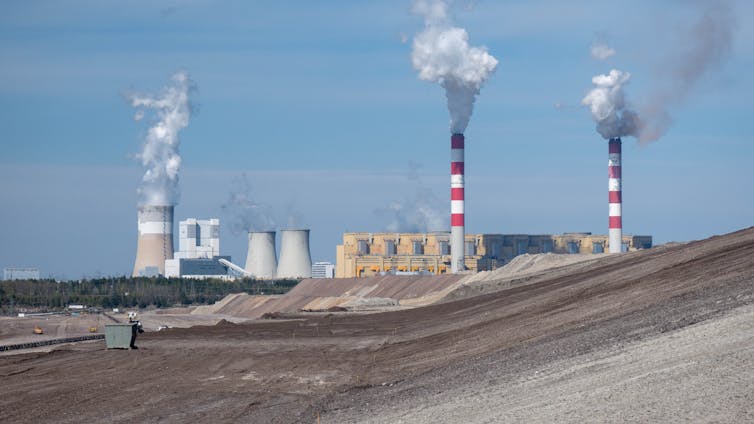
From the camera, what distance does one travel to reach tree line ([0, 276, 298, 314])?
101688mm

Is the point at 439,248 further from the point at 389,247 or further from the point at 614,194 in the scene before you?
the point at 614,194

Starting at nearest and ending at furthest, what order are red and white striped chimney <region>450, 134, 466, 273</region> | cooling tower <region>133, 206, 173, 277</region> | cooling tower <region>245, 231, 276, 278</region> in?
1. red and white striped chimney <region>450, 134, 466, 273</region>
2. cooling tower <region>133, 206, 173, 277</region>
3. cooling tower <region>245, 231, 276, 278</region>

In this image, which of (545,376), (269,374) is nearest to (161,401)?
(269,374)

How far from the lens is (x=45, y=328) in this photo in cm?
6625

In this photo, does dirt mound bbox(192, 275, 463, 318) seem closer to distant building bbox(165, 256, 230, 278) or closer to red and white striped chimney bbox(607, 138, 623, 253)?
red and white striped chimney bbox(607, 138, 623, 253)

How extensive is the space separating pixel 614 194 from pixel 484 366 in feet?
194

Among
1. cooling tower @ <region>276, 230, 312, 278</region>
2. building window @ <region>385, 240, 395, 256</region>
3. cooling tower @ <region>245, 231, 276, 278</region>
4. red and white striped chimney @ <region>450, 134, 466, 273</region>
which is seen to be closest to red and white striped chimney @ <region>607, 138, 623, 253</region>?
red and white striped chimney @ <region>450, 134, 466, 273</region>

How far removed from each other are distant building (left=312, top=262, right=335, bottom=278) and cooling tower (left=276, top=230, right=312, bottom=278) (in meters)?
14.4

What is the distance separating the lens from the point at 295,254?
107312 millimetres

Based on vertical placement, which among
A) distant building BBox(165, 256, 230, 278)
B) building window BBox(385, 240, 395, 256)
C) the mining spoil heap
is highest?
building window BBox(385, 240, 395, 256)

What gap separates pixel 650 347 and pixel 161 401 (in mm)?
9285

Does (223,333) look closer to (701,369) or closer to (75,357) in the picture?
(75,357)

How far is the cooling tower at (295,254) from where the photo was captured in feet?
350

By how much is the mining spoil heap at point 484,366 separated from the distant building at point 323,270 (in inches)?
3321
